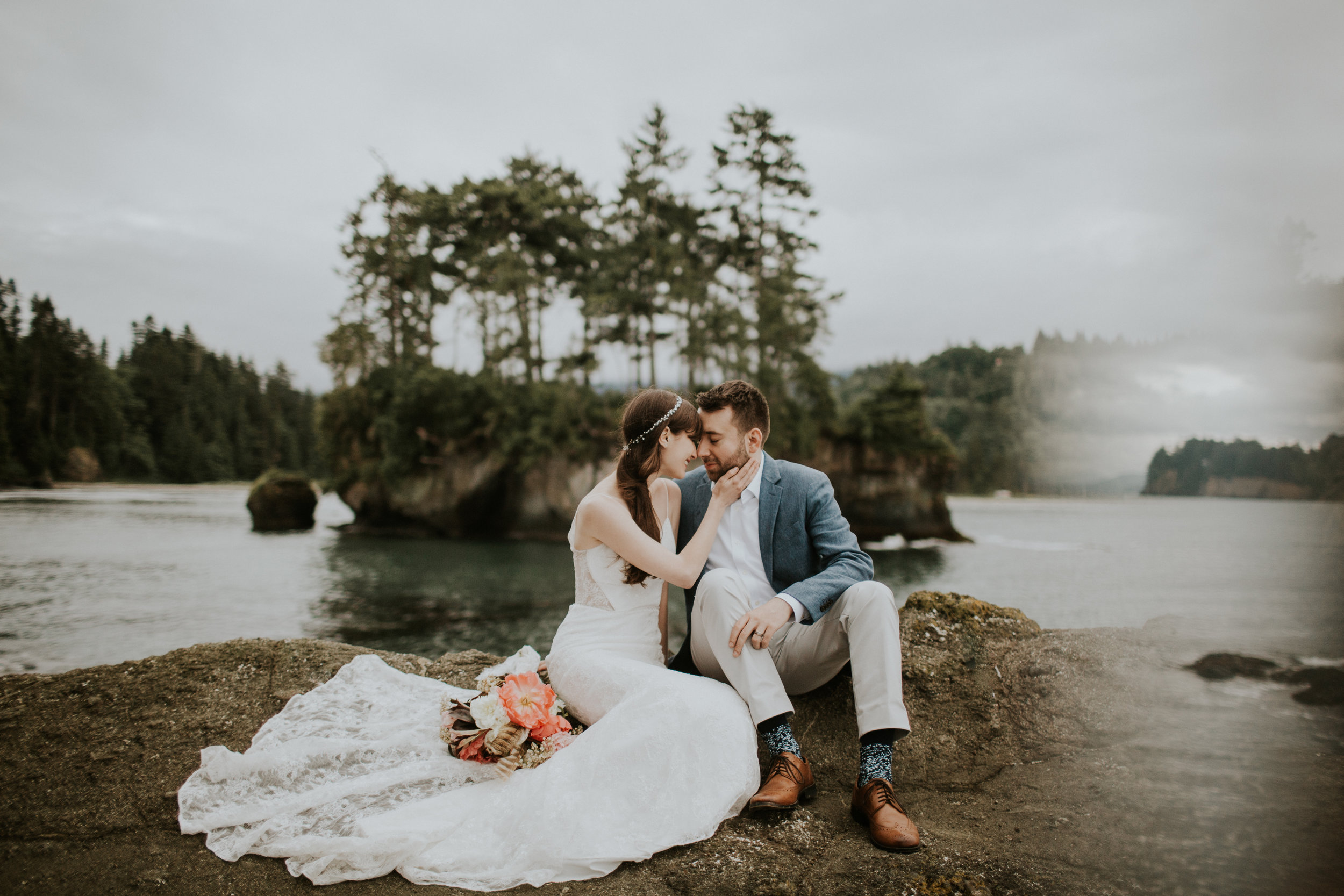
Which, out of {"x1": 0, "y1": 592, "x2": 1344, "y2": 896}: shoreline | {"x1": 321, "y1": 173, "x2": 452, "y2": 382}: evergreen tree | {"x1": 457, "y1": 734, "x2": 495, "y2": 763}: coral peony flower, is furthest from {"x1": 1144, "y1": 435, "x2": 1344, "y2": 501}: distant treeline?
{"x1": 321, "y1": 173, "x2": 452, "y2": 382}: evergreen tree

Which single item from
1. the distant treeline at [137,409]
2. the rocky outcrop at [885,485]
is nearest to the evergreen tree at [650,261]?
the rocky outcrop at [885,485]

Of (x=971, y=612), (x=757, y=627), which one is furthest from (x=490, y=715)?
(x=971, y=612)

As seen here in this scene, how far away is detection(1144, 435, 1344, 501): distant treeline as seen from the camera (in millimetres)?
3367

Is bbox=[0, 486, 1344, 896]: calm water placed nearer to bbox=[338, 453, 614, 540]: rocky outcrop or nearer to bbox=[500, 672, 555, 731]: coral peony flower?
bbox=[338, 453, 614, 540]: rocky outcrop

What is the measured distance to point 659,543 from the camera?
9.72 ft

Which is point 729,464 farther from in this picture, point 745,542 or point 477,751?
point 477,751

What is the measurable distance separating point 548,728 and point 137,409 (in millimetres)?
50684

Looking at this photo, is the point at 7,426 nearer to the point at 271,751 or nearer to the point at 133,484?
→ the point at 133,484

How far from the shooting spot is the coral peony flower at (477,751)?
271 centimetres

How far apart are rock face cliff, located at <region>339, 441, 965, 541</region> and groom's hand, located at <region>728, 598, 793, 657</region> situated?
83.1 ft

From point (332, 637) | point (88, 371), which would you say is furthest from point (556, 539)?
point (88, 371)

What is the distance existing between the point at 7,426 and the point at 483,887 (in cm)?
2861

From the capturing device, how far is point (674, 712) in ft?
8.20

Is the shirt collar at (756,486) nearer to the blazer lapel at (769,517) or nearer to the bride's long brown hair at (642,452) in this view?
the blazer lapel at (769,517)
